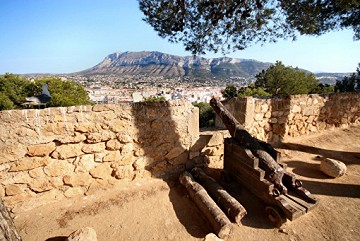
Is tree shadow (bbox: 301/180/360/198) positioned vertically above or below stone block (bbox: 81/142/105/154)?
below

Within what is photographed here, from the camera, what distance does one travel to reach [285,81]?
22.9 metres

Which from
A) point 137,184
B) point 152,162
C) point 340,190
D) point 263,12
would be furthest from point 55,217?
point 263,12

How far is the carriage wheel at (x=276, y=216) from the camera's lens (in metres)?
2.77

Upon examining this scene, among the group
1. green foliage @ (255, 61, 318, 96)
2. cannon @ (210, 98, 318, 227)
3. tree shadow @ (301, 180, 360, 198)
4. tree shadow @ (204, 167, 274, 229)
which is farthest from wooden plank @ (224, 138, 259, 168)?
green foliage @ (255, 61, 318, 96)

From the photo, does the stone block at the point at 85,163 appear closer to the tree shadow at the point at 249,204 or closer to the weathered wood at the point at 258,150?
the tree shadow at the point at 249,204

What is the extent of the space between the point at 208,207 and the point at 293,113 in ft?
15.3

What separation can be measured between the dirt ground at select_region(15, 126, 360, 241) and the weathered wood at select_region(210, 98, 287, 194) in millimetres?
587

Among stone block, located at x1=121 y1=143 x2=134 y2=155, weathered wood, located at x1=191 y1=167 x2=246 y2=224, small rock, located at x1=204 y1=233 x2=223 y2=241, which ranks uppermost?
stone block, located at x1=121 y1=143 x2=134 y2=155

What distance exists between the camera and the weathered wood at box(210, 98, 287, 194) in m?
2.92

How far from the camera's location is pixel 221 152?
15.2 feet

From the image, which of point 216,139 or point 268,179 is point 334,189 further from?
point 216,139

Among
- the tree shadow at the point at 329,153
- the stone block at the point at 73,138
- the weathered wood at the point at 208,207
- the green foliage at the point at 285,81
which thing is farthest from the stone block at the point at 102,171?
the green foliage at the point at 285,81

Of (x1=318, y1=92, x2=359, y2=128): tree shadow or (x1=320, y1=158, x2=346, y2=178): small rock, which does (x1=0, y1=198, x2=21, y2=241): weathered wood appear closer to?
(x1=320, y1=158, x2=346, y2=178): small rock

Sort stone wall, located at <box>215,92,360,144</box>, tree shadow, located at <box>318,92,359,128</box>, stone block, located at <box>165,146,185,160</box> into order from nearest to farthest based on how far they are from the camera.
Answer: stone block, located at <box>165,146,185,160</box> → stone wall, located at <box>215,92,360,144</box> → tree shadow, located at <box>318,92,359,128</box>
